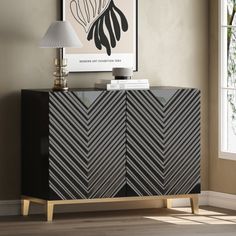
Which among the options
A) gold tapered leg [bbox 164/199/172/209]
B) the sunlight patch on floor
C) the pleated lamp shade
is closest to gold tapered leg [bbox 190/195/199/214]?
the sunlight patch on floor

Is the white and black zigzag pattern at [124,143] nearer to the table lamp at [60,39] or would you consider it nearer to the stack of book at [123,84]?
the stack of book at [123,84]

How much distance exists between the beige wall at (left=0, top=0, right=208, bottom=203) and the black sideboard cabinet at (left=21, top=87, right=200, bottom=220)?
0.13 m

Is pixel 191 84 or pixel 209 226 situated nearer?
pixel 209 226

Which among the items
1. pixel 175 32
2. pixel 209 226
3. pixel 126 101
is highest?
pixel 175 32

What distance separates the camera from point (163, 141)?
6949mm

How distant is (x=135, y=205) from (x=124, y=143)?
72 cm

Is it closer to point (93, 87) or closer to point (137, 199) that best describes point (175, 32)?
point (93, 87)

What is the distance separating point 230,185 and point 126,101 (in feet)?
3.85

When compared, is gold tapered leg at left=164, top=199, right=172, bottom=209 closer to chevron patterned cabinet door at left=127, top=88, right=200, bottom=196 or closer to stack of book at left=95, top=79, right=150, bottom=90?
chevron patterned cabinet door at left=127, top=88, right=200, bottom=196

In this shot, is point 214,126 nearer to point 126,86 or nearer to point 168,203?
point 168,203

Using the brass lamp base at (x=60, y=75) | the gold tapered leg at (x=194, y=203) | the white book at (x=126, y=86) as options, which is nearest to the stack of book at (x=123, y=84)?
the white book at (x=126, y=86)

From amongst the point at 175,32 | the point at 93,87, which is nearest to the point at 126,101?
the point at 93,87

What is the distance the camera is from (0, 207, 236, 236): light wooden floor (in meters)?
6.38

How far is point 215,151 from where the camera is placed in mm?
7461
